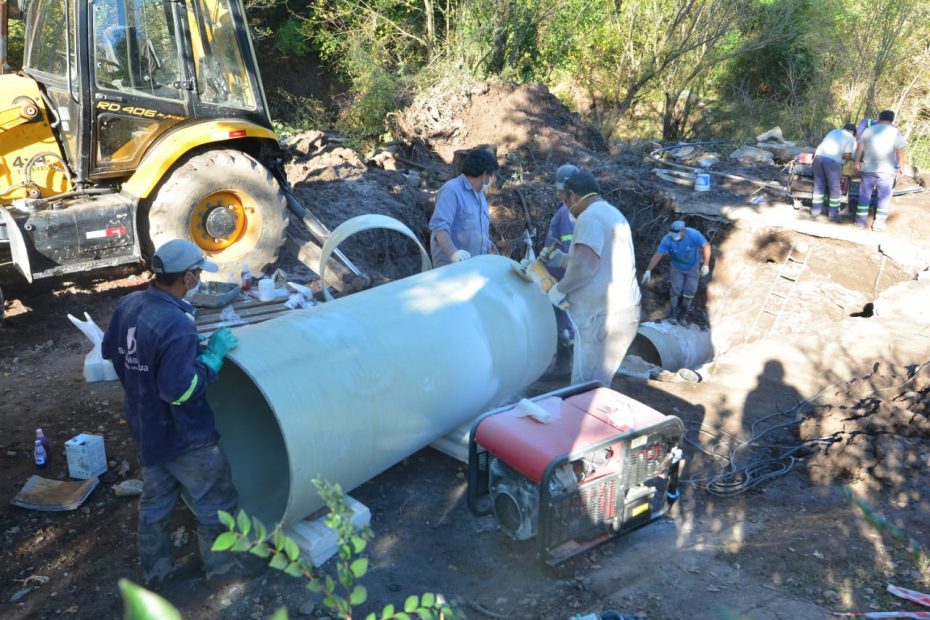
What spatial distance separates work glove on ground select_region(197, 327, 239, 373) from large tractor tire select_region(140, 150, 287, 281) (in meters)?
3.21

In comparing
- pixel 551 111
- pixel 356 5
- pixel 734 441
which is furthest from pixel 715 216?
pixel 356 5

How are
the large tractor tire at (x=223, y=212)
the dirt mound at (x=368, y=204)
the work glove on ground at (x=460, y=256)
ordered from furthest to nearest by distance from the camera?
1. the dirt mound at (x=368, y=204)
2. the large tractor tire at (x=223, y=212)
3. the work glove on ground at (x=460, y=256)

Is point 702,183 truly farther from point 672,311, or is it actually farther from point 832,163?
point 672,311

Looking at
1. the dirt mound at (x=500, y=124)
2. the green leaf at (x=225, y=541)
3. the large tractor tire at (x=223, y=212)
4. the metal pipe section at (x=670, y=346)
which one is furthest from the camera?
the dirt mound at (x=500, y=124)

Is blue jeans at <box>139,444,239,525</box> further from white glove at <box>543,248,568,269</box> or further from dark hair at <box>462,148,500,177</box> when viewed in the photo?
dark hair at <box>462,148,500,177</box>

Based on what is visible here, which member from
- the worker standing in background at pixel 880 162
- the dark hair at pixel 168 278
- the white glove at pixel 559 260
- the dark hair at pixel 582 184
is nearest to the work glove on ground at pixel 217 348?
the dark hair at pixel 168 278

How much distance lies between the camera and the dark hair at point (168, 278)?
3.16 metres

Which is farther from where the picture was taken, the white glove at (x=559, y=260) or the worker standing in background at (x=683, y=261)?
the worker standing in background at (x=683, y=261)

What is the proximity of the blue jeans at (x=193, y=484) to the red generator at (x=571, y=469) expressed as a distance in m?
1.27

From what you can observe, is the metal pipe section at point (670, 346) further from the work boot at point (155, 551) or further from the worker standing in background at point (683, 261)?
the work boot at point (155, 551)

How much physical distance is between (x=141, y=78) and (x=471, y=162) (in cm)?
312

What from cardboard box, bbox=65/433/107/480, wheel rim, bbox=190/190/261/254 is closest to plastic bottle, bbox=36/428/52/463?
cardboard box, bbox=65/433/107/480

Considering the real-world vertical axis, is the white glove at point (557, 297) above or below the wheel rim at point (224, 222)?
below

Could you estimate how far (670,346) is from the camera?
8344mm
